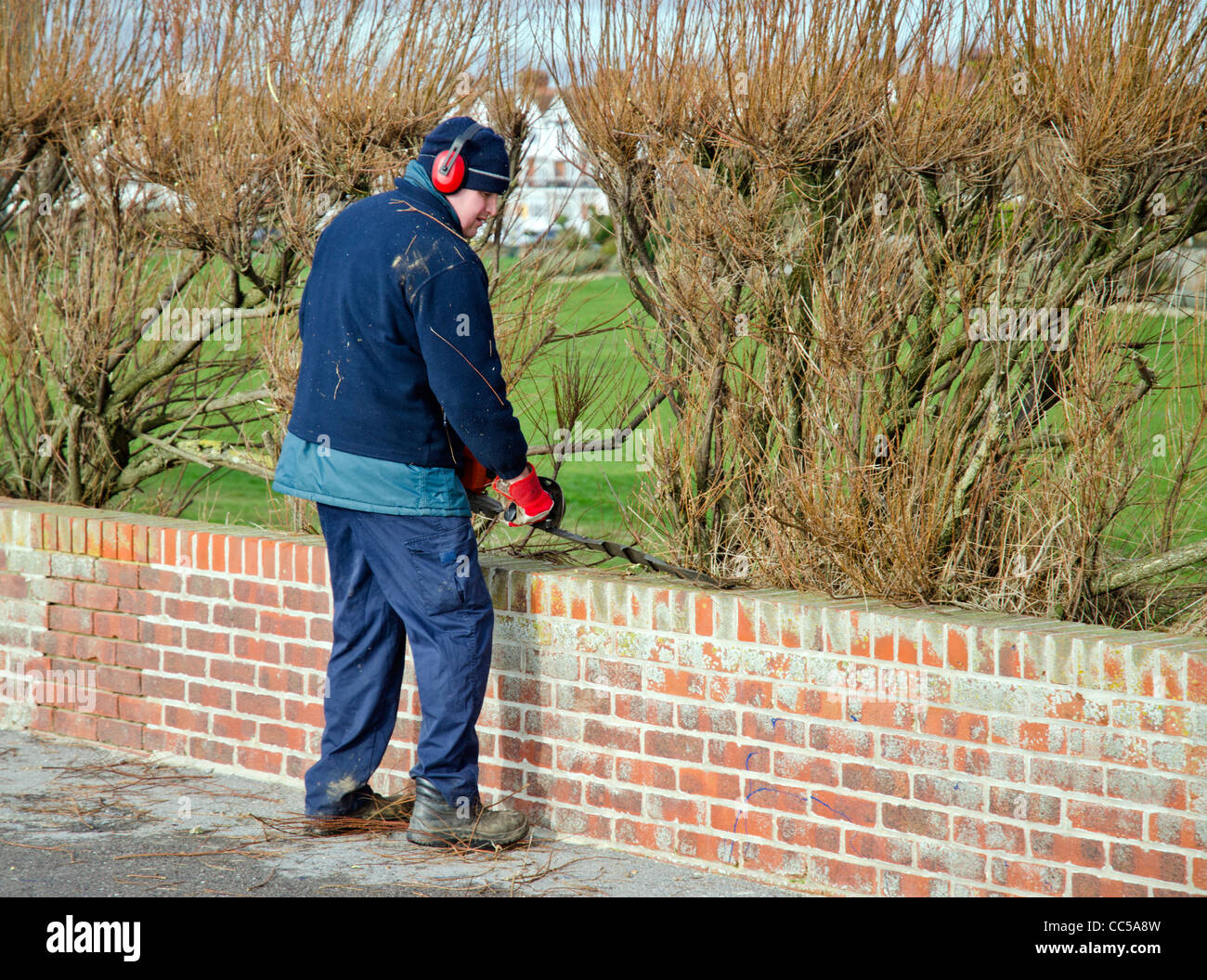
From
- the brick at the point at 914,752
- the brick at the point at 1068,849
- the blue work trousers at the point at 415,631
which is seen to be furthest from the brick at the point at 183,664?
the brick at the point at 1068,849

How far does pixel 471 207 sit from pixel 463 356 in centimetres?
59

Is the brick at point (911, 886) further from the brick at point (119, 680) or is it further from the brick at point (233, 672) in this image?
the brick at point (119, 680)

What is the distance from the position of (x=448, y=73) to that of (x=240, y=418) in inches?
88.5

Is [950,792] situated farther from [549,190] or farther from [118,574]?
[118,574]

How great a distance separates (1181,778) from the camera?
3.49 metres

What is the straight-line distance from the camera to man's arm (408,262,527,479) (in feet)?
13.6

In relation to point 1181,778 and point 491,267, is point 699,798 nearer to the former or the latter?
point 1181,778

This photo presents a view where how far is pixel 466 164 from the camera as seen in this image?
4.34 metres

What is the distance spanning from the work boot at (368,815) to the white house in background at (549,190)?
7.36ft

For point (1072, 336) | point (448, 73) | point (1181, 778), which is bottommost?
point (1181, 778)

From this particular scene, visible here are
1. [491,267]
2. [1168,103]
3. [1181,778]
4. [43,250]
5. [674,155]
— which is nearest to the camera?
[1181,778]

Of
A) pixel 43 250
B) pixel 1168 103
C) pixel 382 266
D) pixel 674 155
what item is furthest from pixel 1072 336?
pixel 43 250

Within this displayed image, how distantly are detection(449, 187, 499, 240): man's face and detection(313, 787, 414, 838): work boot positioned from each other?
1.99 metres

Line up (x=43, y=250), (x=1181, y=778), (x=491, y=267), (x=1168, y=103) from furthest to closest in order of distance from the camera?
1. (x=43, y=250)
2. (x=491, y=267)
3. (x=1168, y=103)
4. (x=1181, y=778)
